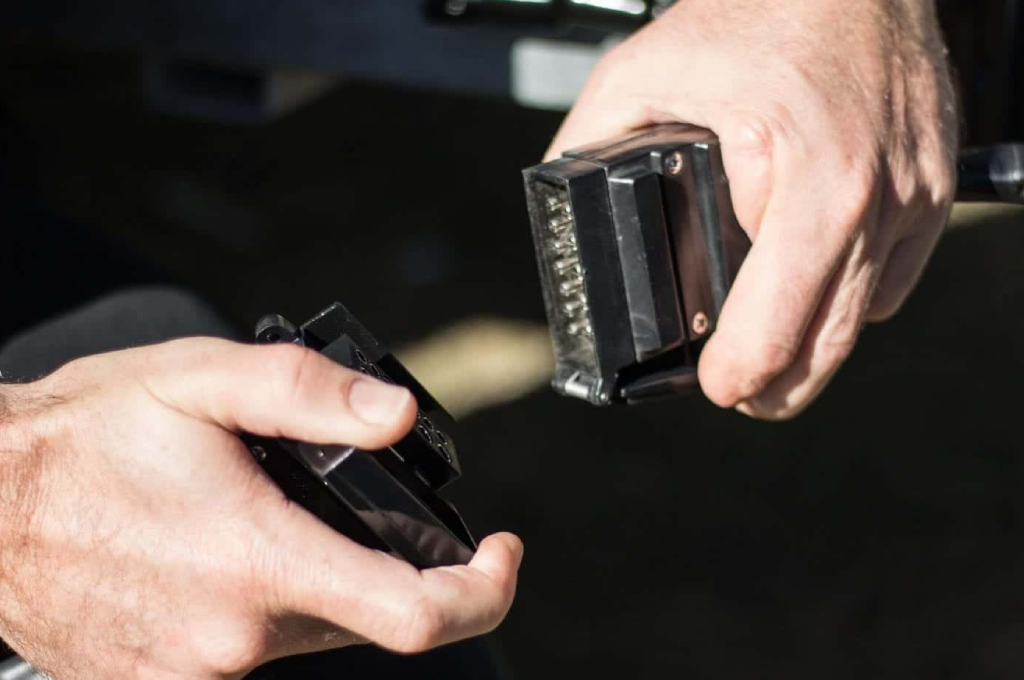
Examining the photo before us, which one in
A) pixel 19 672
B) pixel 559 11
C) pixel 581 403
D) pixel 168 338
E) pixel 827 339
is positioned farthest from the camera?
pixel 581 403

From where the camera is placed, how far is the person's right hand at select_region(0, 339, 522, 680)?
2.31ft

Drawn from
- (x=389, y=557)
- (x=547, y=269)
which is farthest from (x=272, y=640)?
(x=547, y=269)

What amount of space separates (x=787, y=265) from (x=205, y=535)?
507mm

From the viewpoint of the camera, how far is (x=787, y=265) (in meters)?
0.94

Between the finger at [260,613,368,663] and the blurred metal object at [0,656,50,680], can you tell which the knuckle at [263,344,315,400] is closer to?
the finger at [260,613,368,663]

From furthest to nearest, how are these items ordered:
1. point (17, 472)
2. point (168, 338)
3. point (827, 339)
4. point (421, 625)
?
point (168, 338) → point (827, 339) → point (17, 472) → point (421, 625)

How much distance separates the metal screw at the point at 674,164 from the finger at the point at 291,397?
1.19 feet

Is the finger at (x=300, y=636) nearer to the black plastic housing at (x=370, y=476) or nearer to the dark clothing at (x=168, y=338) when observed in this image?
the black plastic housing at (x=370, y=476)

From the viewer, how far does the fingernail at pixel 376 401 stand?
0.71 meters

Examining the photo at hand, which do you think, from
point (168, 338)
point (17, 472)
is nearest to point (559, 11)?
point (168, 338)

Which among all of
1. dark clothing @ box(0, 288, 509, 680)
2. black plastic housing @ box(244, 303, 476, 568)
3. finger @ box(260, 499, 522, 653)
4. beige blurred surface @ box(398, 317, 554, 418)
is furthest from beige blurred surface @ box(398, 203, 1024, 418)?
finger @ box(260, 499, 522, 653)

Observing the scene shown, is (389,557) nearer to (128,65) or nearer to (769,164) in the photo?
(769,164)

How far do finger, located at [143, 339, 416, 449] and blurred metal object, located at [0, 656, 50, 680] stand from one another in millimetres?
339

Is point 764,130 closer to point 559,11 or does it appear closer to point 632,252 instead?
point 632,252
